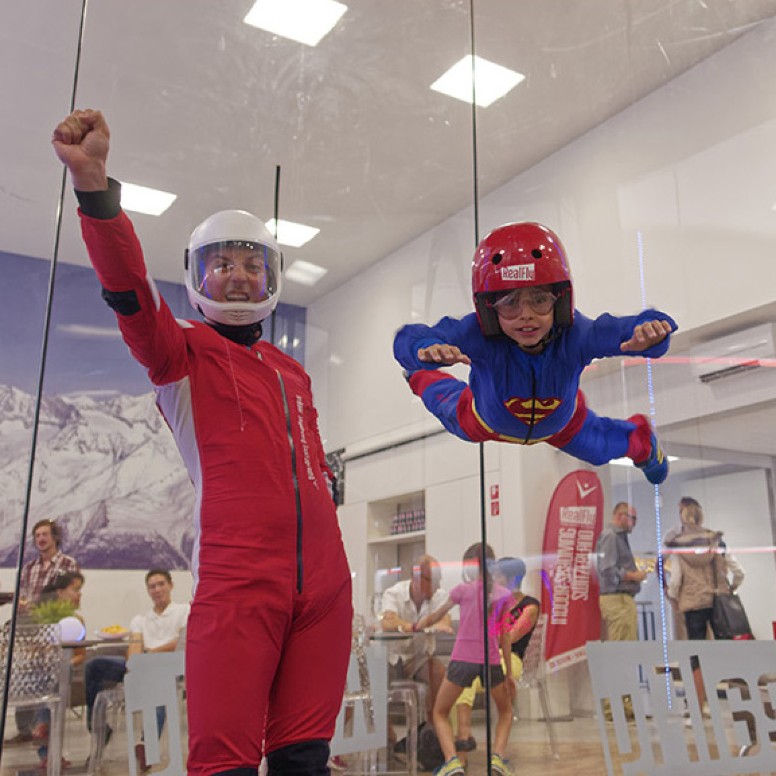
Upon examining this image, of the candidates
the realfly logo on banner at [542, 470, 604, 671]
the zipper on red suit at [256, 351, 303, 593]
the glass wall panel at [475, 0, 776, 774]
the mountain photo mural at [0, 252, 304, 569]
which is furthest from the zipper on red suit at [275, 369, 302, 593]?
the realfly logo on banner at [542, 470, 604, 671]

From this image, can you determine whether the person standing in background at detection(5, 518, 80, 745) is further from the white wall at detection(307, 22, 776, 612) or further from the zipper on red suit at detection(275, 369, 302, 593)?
the zipper on red suit at detection(275, 369, 302, 593)

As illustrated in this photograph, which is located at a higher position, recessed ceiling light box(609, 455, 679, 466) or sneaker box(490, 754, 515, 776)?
recessed ceiling light box(609, 455, 679, 466)

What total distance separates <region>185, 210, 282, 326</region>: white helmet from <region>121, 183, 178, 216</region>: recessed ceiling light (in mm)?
1080

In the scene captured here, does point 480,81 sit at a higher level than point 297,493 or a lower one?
higher

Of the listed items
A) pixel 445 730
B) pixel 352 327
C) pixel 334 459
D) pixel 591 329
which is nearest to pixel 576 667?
pixel 445 730

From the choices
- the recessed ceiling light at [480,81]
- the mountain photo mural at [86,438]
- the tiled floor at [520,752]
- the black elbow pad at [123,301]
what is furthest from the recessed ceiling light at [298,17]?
the tiled floor at [520,752]

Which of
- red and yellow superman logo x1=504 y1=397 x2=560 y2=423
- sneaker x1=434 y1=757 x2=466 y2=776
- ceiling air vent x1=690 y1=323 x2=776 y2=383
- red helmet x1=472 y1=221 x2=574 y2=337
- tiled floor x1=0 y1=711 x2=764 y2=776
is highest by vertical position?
ceiling air vent x1=690 y1=323 x2=776 y2=383

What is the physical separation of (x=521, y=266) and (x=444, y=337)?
0.18m

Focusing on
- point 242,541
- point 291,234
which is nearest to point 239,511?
point 242,541

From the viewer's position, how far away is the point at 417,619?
115 inches

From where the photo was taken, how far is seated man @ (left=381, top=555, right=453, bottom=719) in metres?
2.89

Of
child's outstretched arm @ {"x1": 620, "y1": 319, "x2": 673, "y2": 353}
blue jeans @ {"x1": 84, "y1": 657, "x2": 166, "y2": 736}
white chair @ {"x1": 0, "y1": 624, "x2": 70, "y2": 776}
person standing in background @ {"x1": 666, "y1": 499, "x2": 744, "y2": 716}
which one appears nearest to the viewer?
child's outstretched arm @ {"x1": 620, "y1": 319, "x2": 673, "y2": 353}

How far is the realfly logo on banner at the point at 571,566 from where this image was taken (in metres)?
2.76

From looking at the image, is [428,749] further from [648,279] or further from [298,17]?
[298,17]
